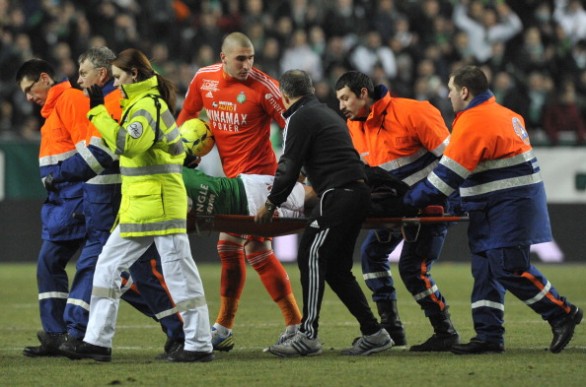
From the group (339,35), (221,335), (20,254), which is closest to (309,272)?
(221,335)

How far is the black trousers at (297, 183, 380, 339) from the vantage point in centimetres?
802

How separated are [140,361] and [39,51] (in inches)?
411

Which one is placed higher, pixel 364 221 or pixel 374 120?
pixel 374 120

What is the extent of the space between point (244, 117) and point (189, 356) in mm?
2073

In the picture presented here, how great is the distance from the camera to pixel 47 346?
8312 millimetres

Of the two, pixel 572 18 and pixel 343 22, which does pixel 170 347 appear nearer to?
pixel 343 22

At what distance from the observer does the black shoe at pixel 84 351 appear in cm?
767

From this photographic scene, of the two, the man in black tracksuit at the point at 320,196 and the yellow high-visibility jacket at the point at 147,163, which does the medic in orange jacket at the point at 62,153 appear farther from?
the man in black tracksuit at the point at 320,196

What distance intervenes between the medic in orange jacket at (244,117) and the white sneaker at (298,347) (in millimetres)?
1496

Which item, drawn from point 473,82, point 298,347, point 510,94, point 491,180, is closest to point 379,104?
point 473,82

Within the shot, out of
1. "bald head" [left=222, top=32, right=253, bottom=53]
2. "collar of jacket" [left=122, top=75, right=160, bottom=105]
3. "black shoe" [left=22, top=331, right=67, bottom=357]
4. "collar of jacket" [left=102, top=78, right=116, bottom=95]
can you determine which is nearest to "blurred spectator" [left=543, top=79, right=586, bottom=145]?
"bald head" [left=222, top=32, right=253, bottom=53]

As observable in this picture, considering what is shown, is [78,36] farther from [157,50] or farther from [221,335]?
[221,335]

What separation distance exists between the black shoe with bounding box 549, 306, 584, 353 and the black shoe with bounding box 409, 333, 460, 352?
0.74m

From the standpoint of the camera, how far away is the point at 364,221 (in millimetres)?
8211
